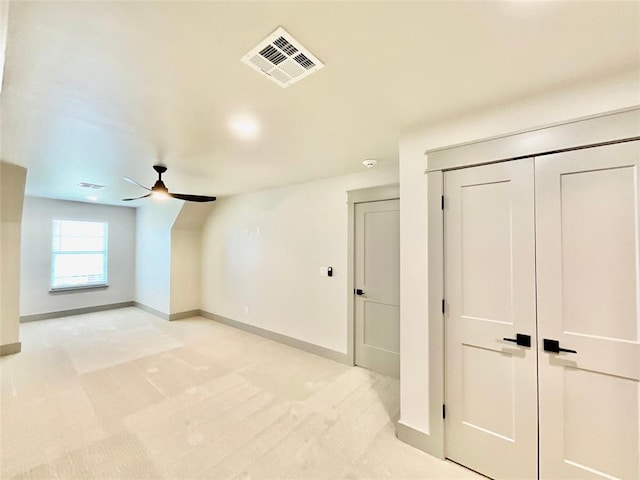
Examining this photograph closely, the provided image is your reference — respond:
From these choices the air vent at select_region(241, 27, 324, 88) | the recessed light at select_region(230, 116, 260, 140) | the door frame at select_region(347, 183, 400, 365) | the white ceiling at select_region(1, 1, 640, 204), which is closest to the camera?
the white ceiling at select_region(1, 1, 640, 204)

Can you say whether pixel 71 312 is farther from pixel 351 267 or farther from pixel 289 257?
pixel 351 267

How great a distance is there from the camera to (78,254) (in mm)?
6152

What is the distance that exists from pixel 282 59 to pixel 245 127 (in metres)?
0.96

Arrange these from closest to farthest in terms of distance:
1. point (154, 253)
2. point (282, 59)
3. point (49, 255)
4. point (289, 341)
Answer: point (282, 59) < point (289, 341) < point (49, 255) < point (154, 253)

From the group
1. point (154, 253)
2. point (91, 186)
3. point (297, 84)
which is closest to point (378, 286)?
point (297, 84)

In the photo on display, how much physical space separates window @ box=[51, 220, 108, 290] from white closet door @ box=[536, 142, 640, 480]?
8176 mm

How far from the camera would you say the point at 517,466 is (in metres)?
1.77

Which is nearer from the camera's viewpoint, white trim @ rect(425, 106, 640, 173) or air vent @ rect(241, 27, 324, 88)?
air vent @ rect(241, 27, 324, 88)

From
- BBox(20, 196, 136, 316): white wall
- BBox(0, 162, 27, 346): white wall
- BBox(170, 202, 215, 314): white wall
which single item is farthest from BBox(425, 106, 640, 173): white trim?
BBox(20, 196, 136, 316): white wall

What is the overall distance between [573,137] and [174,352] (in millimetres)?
4943

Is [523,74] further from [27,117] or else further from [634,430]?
[27,117]

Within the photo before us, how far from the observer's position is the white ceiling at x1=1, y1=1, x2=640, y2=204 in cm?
116

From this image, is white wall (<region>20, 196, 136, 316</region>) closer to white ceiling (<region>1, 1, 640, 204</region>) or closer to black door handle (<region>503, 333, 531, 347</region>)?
white ceiling (<region>1, 1, 640, 204</region>)

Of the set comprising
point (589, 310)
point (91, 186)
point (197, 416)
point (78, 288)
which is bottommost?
point (197, 416)
